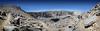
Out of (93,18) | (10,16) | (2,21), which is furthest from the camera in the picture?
(10,16)

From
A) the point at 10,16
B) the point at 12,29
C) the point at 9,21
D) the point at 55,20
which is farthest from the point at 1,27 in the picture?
the point at 55,20

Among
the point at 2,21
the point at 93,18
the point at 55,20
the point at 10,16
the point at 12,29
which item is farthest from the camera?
the point at 55,20

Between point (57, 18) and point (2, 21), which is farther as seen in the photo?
point (57, 18)

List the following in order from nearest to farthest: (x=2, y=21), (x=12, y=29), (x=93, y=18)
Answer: (x=93, y=18) → (x=12, y=29) → (x=2, y=21)

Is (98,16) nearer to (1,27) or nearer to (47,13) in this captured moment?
(1,27)

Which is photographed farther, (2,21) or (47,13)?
(47,13)

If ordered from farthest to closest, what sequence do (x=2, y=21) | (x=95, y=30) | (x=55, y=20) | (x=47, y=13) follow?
(x=47, y=13), (x=55, y=20), (x=2, y=21), (x=95, y=30)

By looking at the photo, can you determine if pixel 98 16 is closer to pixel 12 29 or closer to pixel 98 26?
pixel 98 26

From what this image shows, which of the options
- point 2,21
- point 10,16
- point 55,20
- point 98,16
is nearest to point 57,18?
point 55,20
